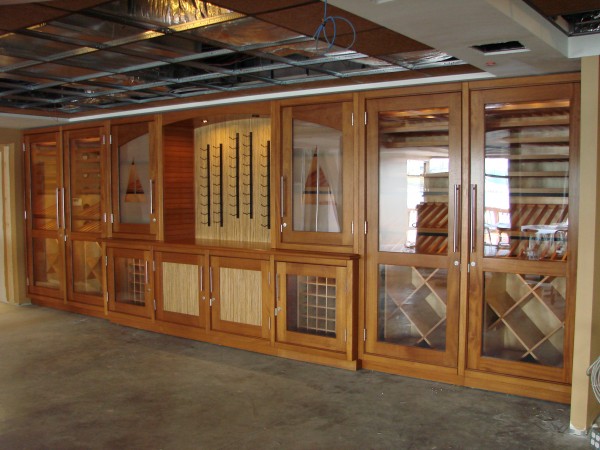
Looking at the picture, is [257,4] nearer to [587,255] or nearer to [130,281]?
[587,255]

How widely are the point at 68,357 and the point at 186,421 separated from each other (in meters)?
1.94

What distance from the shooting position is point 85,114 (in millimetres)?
6648

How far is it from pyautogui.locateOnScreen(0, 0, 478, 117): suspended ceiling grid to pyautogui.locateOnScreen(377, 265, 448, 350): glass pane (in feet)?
4.92

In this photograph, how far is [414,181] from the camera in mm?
4570

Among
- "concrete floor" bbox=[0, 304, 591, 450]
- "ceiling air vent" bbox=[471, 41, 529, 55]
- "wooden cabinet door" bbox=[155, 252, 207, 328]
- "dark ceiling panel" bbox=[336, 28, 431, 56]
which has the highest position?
"dark ceiling panel" bbox=[336, 28, 431, 56]

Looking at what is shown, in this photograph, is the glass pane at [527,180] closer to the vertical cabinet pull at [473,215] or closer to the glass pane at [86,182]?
the vertical cabinet pull at [473,215]

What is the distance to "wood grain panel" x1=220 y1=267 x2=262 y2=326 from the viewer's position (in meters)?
5.23

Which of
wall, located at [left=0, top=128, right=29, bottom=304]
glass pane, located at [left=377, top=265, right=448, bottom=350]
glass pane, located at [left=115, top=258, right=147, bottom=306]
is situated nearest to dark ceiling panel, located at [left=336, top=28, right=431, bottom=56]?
glass pane, located at [left=377, top=265, right=448, bottom=350]

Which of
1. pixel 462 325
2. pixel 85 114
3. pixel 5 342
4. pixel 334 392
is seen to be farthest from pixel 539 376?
pixel 85 114

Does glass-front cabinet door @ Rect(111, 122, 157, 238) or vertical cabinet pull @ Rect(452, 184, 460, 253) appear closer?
vertical cabinet pull @ Rect(452, 184, 460, 253)

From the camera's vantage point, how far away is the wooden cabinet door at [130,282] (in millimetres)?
6020

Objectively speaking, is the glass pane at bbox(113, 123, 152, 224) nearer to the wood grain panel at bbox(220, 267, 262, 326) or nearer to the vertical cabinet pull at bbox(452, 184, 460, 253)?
the wood grain panel at bbox(220, 267, 262, 326)

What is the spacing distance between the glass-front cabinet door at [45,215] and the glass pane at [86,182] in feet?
0.66

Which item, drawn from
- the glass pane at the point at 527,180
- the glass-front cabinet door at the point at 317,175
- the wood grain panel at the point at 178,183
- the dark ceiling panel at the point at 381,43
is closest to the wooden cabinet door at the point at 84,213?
the wood grain panel at the point at 178,183
